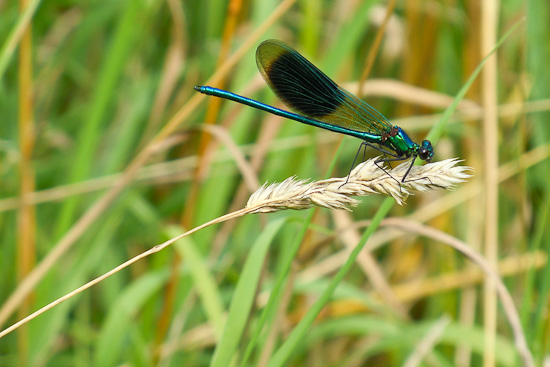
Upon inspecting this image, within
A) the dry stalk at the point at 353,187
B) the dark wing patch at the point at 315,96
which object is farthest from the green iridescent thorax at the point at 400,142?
the dry stalk at the point at 353,187

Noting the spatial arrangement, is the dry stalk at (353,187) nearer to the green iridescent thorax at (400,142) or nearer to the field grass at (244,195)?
the field grass at (244,195)

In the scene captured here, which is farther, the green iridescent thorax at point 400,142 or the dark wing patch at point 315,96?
the green iridescent thorax at point 400,142

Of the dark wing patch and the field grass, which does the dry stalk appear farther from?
the dark wing patch

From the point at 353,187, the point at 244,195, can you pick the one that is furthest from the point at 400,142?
the point at 353,187

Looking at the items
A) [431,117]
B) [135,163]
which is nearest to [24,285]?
[135,163]

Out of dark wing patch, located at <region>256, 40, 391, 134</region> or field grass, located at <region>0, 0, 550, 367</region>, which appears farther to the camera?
field grass, located at <region>0, 0, 550, 367</region>

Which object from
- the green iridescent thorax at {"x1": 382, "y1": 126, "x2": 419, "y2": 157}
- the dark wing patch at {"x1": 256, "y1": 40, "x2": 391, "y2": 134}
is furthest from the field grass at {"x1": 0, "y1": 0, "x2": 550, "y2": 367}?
the green iridescent thorax at {"x1": 382, "y1": 126, "x2": 419, "y2": 157}

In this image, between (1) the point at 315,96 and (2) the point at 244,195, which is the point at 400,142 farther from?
(2) the point at 244,195
